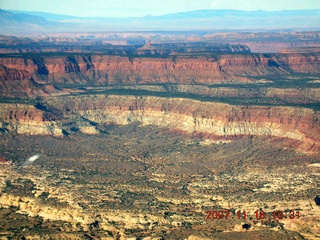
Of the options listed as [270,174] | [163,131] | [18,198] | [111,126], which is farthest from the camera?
[111,126]

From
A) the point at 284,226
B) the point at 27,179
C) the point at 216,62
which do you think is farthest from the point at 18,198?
the point at 216,62

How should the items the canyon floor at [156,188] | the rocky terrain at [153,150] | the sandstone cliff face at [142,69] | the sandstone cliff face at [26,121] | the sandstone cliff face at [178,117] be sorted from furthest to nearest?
the sandstone cliff face at [142,69] < the sandstone cliff face at [26,121] < the sandstone cliff face at [178,117] < the rocky terrain at [153,150] < the canyon floor at [156,188]

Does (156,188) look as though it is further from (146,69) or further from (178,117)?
(146,69)

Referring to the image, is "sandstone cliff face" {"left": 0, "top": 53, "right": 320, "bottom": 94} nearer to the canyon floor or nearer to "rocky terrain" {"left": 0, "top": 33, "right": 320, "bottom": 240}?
"rocky terrain" {"left": 0, "top": 33, "right": 320, "bottom": 240}

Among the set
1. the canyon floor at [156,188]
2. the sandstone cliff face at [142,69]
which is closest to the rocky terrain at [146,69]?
the sandstone cliff face at [142,69]

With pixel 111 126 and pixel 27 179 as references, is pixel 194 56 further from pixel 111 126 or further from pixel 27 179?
pixel 27 179

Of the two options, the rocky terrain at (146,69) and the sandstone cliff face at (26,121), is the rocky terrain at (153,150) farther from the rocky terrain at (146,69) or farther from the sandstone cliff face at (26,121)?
the rocky terrain at (146,69)
